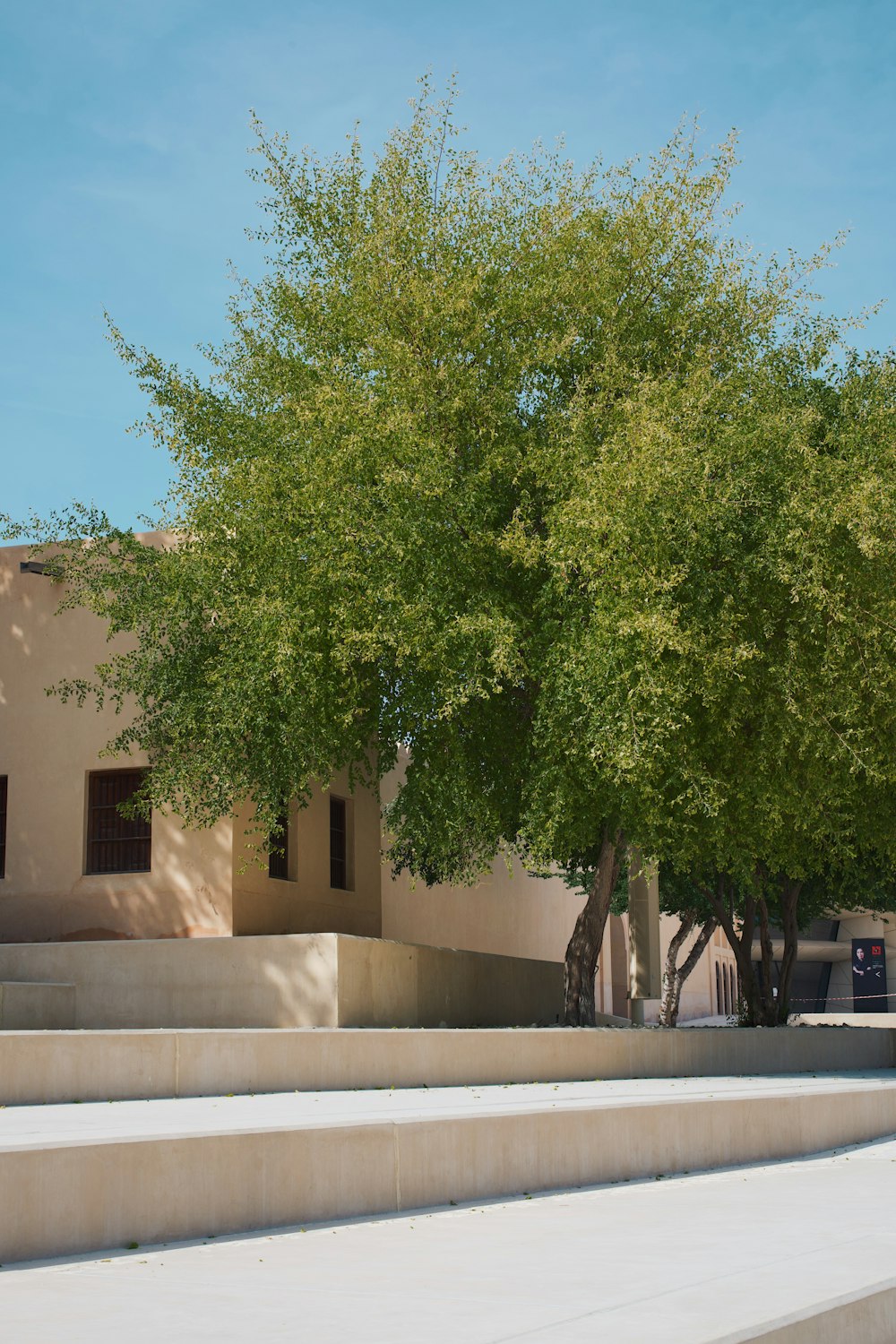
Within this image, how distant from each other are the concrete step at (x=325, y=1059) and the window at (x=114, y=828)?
5.60 metres

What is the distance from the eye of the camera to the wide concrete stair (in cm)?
643

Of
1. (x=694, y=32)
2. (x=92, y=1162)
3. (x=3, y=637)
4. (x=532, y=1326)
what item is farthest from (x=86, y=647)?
(x=532, y=1326)

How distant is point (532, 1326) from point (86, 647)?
17.0 m

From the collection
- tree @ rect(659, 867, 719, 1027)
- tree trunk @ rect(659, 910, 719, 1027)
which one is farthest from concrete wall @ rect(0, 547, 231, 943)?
tree trunk @ rect(659, 910, 719, 1027)

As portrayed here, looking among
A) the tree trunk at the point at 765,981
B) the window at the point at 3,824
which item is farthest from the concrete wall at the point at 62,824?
the tree trunk at the point at 765,981

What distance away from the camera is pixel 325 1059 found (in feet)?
45.6

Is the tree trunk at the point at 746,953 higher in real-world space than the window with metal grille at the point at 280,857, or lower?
lower

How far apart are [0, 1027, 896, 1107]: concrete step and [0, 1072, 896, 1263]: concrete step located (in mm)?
669

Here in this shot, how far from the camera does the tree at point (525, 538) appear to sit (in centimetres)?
1677

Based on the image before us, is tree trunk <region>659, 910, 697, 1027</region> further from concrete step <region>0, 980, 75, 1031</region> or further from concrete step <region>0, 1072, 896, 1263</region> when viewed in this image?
concrete step <region>0, 1072, 896, 1263</region>

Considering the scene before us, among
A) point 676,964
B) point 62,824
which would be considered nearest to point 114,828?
point 62,824

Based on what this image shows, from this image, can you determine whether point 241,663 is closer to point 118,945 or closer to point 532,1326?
point 118,945

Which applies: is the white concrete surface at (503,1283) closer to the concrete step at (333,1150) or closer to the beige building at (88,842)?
the concrete step at (333,1150)

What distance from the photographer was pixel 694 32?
58.6 ft
